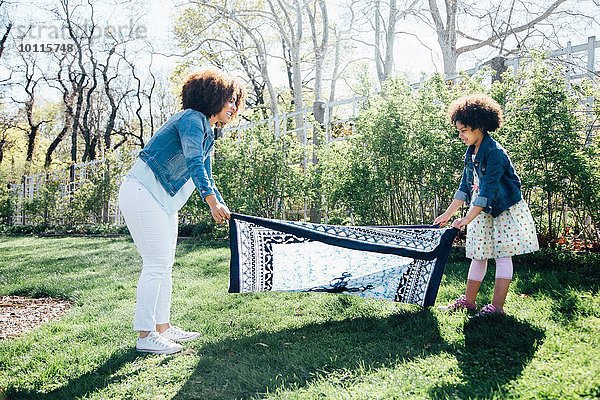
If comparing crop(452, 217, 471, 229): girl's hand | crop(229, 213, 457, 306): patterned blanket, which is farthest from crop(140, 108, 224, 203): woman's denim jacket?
crop(452, 217, 471, 229): girl's hand

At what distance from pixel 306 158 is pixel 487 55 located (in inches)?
348

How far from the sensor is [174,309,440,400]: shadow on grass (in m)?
2.39

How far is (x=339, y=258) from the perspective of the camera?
327 cm

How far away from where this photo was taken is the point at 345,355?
2.69 meters

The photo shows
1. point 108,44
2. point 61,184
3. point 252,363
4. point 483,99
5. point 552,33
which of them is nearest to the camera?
point 252,363

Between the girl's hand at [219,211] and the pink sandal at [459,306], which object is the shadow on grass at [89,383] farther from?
the pink sandal at [459,306]

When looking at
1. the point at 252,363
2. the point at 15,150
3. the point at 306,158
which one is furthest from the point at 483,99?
the point at 15,150

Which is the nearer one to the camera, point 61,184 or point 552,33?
point 552,33

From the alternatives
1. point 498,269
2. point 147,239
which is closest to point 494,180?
point 498,269

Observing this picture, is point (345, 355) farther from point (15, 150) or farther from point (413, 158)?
point (15, 150)

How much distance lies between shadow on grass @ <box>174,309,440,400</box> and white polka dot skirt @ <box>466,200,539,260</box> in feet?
1.83

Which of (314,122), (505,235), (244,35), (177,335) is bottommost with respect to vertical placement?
(177,335)

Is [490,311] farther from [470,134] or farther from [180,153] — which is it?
[180,153]

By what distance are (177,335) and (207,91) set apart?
150cm
